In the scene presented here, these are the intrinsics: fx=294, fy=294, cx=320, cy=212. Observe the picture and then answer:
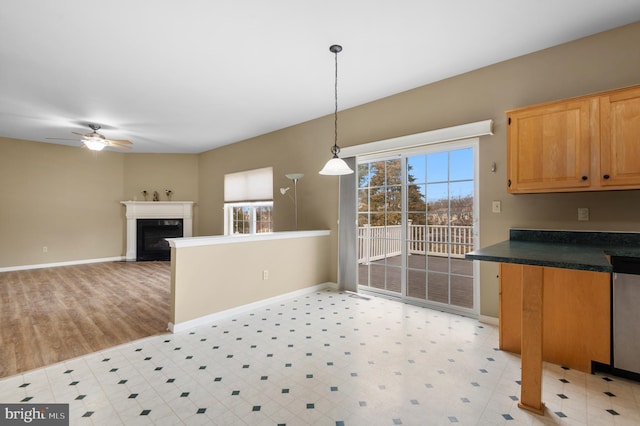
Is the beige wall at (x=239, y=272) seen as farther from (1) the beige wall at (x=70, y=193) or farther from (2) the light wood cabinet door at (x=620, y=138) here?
(1) the beige wall at (x=70, y=193)

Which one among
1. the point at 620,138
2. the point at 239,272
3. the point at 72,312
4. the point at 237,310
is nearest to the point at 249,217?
the point at 239,272

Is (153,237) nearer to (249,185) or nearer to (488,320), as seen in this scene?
(249,185)

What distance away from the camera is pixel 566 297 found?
2.38 meters

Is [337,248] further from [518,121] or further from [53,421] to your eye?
[53,421]

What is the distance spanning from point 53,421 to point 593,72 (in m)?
4.94

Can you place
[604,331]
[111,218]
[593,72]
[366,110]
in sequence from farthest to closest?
[111,218] → [366,110] → [593,72] → [604,331]

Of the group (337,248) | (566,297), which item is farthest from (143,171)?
(566,297)

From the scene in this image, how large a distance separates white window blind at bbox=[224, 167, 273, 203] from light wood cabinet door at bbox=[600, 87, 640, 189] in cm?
483

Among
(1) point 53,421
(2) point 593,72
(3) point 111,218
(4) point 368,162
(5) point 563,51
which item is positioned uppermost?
(5) point 563,51

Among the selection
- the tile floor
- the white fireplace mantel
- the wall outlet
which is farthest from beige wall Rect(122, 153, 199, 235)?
the wall outlet

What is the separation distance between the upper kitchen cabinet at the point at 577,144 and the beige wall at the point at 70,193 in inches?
298

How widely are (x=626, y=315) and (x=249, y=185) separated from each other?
586cm

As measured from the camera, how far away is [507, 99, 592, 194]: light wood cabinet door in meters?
2.47

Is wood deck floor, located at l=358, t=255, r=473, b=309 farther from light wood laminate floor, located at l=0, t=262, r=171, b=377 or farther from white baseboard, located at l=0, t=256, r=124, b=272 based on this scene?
white baseboard, located at l=0, t=256, r=124, b=272
